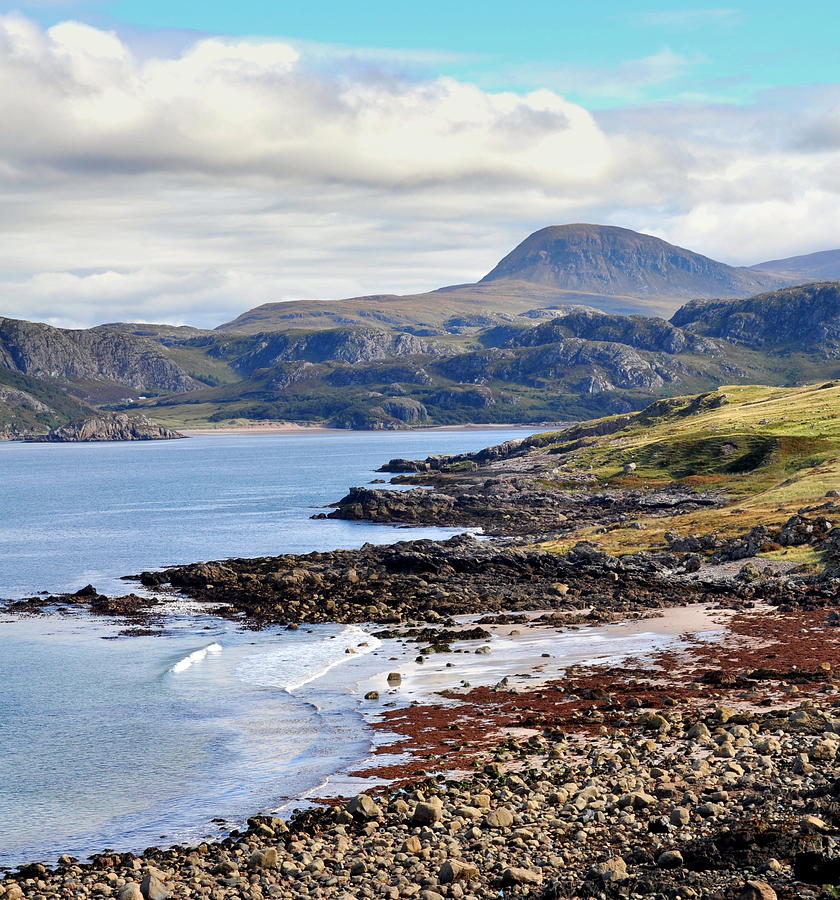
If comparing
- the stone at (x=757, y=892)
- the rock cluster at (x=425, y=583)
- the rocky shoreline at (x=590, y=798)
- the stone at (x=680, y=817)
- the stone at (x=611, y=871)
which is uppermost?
the stone at (x=757, y=892)

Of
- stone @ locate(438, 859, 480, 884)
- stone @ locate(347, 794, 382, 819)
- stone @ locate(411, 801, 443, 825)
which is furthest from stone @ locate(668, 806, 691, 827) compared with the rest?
stone @ locate(347, 794, 382, 819)

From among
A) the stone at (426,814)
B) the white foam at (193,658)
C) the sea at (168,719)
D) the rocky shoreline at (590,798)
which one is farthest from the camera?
the white foam at (193,658)

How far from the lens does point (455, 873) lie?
22.3m

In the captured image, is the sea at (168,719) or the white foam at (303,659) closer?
the sea at (168,719)

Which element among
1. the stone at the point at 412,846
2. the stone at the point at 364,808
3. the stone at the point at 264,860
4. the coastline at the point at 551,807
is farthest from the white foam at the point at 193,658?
the stone at the point at 412,846

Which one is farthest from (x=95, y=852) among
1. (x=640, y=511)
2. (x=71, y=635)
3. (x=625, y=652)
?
(x=640, y=511)

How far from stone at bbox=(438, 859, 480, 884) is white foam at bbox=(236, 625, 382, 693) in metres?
24.5

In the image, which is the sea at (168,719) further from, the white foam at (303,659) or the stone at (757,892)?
the stone at (757,892)

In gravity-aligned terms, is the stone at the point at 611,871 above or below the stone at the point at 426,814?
above

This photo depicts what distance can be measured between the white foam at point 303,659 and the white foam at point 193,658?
2.82m

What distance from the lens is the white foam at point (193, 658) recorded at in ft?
170

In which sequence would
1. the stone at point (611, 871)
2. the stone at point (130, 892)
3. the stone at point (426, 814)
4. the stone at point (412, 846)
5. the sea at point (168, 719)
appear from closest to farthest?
the stone at point (611, 871), the stone at point (130, 892), the stone at point (412, 846), the stone at point (426, 814), the sea at point (168, 719)

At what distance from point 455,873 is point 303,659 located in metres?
31.7

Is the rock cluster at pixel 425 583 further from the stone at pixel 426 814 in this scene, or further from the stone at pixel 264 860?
the stone at pixel 264 860
